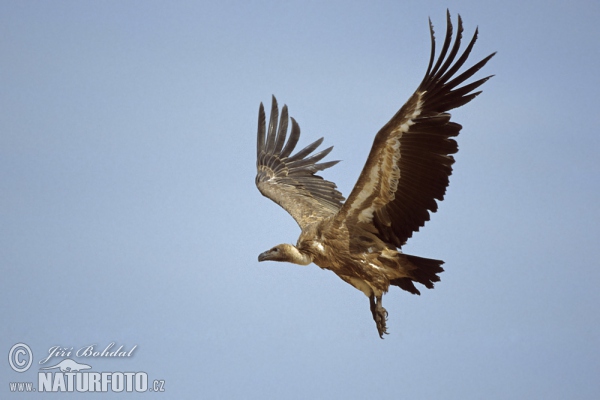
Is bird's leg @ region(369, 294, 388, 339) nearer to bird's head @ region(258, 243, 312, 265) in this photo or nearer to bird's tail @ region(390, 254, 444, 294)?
bird's tail @ region(390, 254, 444, 294)

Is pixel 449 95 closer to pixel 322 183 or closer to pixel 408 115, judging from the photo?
pixel 408 115

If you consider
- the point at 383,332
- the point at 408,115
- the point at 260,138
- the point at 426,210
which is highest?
the point at 260,138

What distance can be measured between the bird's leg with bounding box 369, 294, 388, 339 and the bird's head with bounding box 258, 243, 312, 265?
103 centimetres

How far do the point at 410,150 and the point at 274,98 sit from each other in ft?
16.9

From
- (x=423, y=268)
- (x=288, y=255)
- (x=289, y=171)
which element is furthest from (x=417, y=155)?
(x=289, y=171)

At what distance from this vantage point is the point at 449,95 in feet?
36.6

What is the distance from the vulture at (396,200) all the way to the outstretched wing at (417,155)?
1 cm

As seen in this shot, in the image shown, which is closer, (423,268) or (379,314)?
(423,268)

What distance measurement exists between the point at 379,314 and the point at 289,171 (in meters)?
4.21

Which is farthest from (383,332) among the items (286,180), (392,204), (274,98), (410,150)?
(274,98)

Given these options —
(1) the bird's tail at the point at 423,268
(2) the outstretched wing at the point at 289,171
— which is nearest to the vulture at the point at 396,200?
(1) the bird's tail at the point at 423,268

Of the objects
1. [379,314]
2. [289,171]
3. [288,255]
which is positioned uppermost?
[289,171]

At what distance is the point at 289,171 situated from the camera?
16.2 meters

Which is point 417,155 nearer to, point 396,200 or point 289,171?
point 396,200
